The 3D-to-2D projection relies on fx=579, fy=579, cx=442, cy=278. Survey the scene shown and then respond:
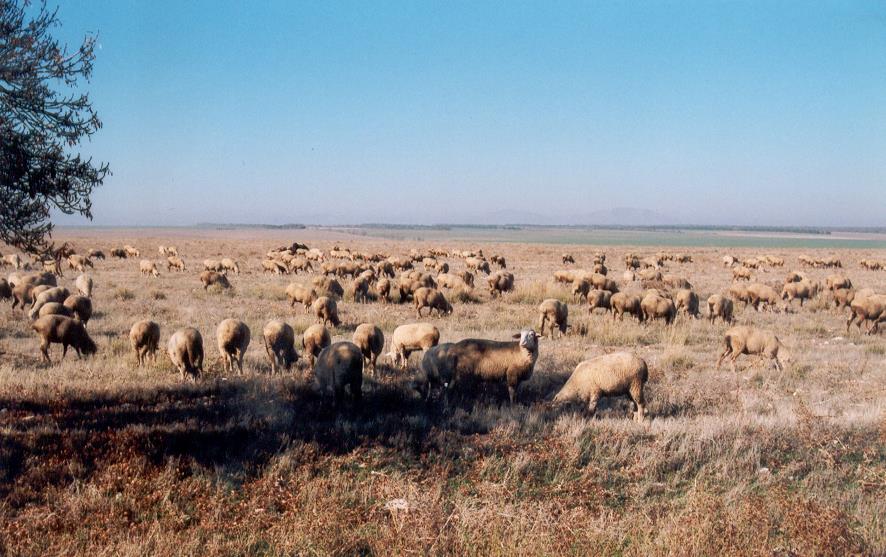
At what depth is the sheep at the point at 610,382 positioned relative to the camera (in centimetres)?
945

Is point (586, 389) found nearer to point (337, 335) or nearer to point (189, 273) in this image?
point (337, 335)

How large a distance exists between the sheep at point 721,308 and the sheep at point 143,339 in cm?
1774

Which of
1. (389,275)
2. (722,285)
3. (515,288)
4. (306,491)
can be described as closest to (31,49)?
(306,491)

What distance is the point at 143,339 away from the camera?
12.3 meters

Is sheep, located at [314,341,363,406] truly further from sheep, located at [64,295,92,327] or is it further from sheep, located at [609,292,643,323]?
sheep, located at [609,292,643,323]

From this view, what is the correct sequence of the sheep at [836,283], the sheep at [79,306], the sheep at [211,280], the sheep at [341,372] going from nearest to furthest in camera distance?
the sheep at [341,372] → the sheep at [79,306] → the sheep at [211,280] → the sheep at [836,283]

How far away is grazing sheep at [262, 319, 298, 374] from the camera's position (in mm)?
12281

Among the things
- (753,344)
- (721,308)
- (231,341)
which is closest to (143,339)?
(231,341)

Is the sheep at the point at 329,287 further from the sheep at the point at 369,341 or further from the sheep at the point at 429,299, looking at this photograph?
the sheep at the point at 369,341

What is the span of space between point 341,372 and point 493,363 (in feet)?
8.62

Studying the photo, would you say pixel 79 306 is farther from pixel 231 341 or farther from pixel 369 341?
pixel 369 341

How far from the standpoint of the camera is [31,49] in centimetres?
739

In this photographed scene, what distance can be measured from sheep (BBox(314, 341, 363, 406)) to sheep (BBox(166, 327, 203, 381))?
2766mm

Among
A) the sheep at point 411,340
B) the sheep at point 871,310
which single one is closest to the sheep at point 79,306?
the sheep at point 411,340
